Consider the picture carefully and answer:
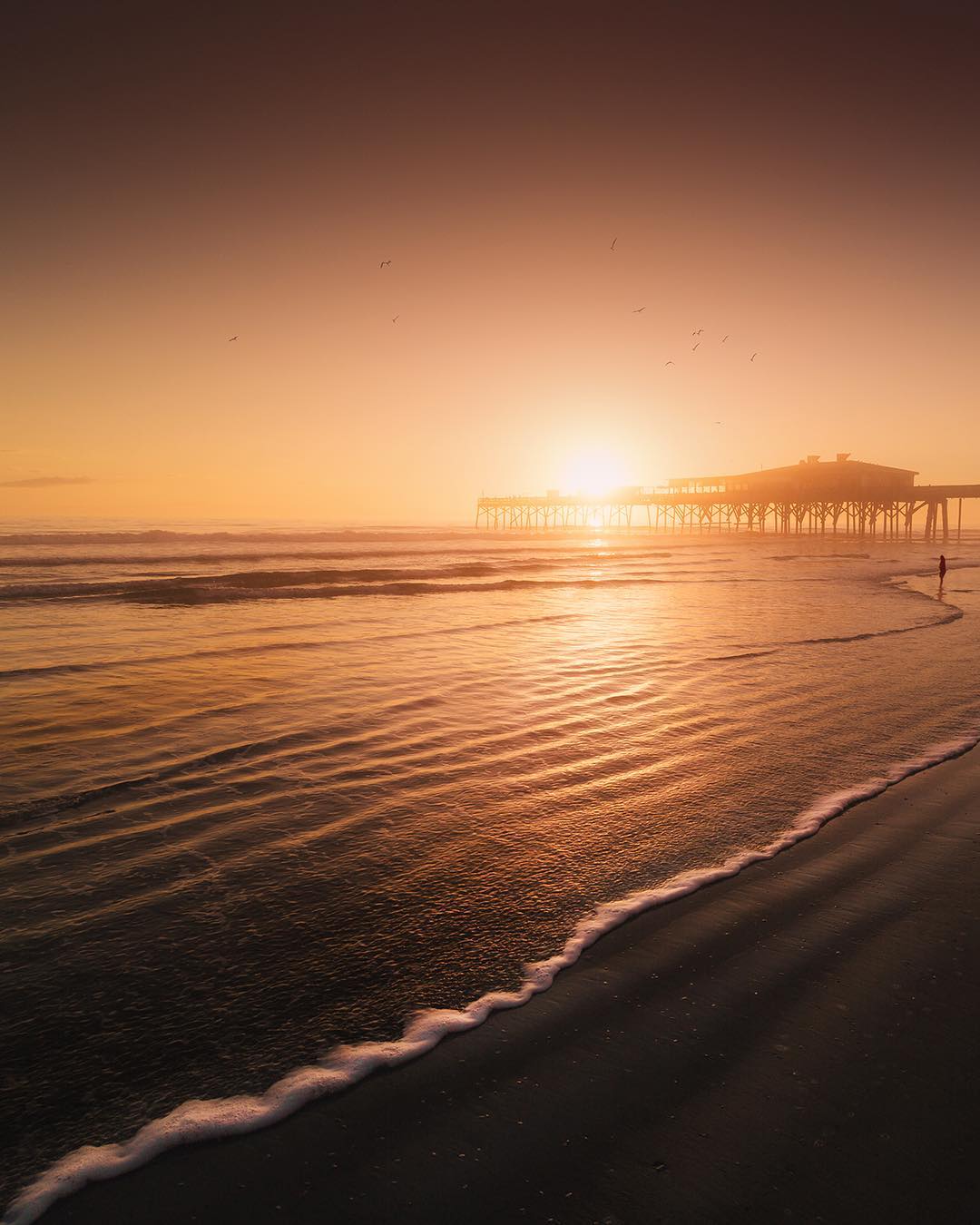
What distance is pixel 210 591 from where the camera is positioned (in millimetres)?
22453

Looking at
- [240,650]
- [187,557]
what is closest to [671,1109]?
[240,650]

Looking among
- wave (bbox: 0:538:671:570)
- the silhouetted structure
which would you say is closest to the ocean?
wave (bbox: 0:538:671:570)

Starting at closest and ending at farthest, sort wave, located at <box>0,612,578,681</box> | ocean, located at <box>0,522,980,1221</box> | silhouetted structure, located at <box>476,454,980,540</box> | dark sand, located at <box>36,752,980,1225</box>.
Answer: dark sand, located at <box>36,752,980,1225</box> → ocean, located at <box>0,522,980,1221</box> → wave, located at <box>0,612,578,681</box> → silhouetted structure, located at <box>476,454,980,540</box>

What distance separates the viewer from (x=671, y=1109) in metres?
2.37

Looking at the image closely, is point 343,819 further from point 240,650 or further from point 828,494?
point 828,494

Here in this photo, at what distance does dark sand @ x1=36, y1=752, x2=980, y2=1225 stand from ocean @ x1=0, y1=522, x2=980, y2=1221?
182 millimetres

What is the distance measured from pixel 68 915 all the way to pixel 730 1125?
322 cm

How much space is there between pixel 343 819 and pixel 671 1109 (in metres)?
3.05

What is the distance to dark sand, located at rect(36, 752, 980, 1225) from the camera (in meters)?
2.04

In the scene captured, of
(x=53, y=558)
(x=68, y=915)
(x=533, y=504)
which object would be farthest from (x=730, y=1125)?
(x=533, y=504)

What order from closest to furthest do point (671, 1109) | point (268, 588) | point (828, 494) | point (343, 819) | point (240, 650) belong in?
point (671, 1109) < point (343, 819) < point (240, 650) < point (268, 588) < point (828, 494)

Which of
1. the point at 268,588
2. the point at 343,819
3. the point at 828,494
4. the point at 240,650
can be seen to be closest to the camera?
the point at 343,819

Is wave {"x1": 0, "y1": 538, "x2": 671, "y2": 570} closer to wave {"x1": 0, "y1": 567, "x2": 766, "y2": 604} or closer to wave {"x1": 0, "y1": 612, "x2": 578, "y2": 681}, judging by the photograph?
wave {"x1": 0, "y1": 567, "x2": 766, "y2": 604}

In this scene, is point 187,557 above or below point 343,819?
above
